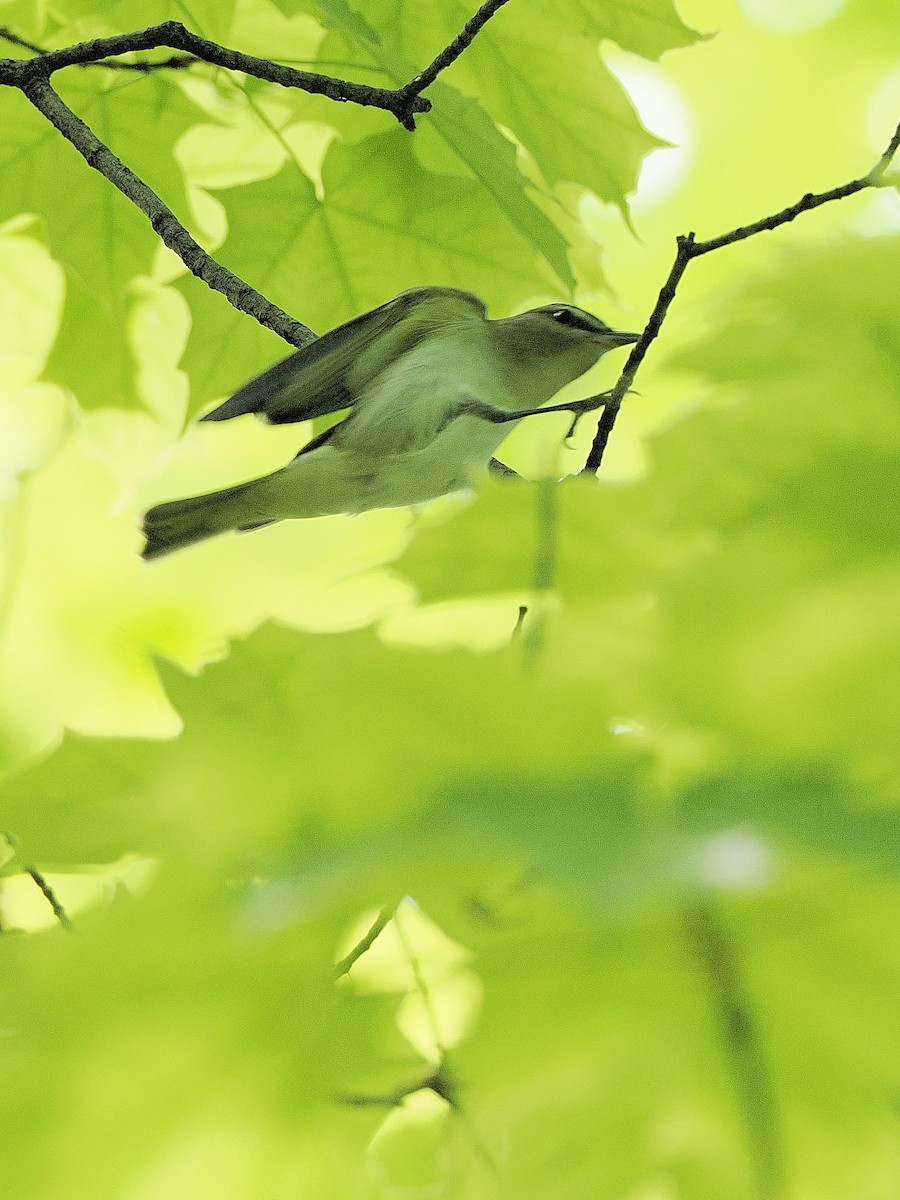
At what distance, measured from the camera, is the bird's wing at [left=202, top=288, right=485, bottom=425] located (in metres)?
0.67

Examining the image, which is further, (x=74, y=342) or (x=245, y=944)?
(x=74, y=342)

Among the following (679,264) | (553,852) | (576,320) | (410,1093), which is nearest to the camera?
(553,852)

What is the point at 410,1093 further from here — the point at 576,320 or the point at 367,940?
the point at 576,320

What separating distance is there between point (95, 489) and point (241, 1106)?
113 cm

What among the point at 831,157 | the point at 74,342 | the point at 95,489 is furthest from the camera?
the point at 831,157

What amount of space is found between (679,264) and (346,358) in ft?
0.84

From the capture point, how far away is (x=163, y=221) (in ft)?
2.39

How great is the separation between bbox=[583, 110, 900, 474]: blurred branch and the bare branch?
222 millimetres

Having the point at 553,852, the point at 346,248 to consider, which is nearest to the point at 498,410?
the point at 346,248

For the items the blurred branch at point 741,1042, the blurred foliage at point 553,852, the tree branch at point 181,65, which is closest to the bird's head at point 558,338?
the tree branch at point 181,65

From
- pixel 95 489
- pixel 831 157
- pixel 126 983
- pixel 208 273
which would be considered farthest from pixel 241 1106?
pixel 831 157

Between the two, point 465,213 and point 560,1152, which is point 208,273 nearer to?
point 465,213

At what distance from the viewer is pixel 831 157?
184cm

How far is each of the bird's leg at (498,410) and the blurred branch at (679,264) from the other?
0.43 feet
